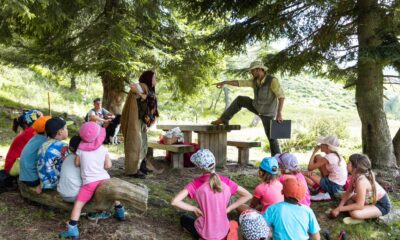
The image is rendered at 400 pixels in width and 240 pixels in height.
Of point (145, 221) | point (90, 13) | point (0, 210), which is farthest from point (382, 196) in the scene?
point (90, 13)

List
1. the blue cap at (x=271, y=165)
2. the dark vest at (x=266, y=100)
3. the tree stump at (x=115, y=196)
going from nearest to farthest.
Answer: the tree stump at (x=115, y=196)
the blue cap at (x=271, y=165)
the dark vest at (x=266, y=100)

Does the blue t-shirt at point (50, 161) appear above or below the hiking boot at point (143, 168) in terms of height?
above

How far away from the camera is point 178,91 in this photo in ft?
46.5

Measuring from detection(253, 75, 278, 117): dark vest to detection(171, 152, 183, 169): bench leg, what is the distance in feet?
5.77

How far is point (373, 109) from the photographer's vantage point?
23.7 ft

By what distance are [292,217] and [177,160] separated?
12.6 ft

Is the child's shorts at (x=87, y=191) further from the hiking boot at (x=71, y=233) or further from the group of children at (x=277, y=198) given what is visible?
the group of children at (x=277, y=198)

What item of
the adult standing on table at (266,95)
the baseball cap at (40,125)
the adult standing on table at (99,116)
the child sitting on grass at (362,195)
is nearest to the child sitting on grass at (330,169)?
the child sitting on grass at (362,195)

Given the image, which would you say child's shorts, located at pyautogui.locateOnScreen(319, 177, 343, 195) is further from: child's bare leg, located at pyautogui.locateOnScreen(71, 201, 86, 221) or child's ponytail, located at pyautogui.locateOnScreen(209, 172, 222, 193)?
child's bare leg, located at pyautogui.locateOnScreen(71, 201, 86, 221)

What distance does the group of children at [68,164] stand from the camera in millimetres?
3998

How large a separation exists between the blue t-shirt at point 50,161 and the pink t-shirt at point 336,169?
11.9 ft

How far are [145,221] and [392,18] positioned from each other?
5.34 m

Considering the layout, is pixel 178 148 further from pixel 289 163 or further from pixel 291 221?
pixel 291 221

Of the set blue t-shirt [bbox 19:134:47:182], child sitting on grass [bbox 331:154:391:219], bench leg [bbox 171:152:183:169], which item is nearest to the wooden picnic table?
bench leg [bbox 171:152:183:169]
